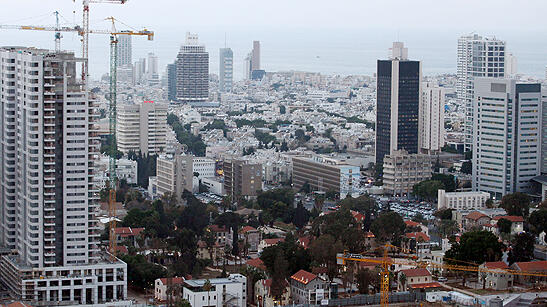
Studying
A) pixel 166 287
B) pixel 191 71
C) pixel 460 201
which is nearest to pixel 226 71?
pixel 191 71

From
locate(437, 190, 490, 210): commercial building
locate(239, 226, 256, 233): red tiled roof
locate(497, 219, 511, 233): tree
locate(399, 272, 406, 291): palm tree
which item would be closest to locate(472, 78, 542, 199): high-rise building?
locate(437, 190, 490, 210): commercial building

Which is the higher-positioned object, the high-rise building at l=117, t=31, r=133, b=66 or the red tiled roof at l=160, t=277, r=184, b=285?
the high-rise building at l=117, t=31, r=133, b=66

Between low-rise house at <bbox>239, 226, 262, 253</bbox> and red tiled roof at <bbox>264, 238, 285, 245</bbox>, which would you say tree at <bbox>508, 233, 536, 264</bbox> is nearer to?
red tiled roof at <bbox>264, 238, 285, 245</bbox>

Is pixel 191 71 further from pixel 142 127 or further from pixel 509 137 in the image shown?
pixel 509 137

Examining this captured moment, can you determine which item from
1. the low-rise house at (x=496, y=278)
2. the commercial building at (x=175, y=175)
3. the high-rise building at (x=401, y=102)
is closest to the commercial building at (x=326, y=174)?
the high-rise building at (x=401, y=102)

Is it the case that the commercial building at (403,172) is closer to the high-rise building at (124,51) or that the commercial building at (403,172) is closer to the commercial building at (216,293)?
the commercial building at (216,293)

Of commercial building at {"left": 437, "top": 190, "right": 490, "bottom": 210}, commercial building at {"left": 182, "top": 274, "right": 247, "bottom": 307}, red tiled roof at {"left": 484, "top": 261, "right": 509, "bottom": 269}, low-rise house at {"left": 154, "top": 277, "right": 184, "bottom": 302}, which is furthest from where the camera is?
commercial building at {"left": 437, "top": 190, "right": 490, "bottom": 210}
